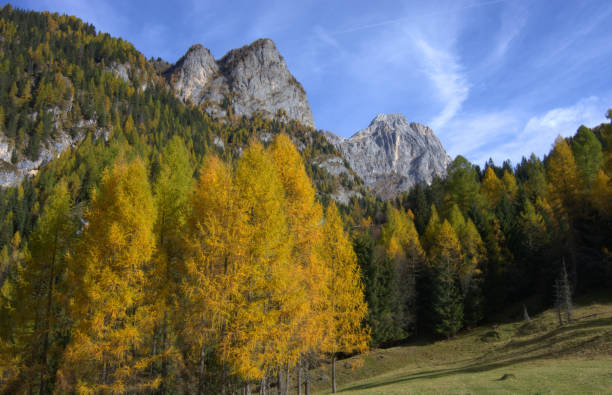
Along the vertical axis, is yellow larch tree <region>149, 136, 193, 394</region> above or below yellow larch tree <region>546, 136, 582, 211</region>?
below

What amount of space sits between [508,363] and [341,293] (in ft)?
34.8

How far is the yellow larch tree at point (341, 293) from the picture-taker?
16250mm

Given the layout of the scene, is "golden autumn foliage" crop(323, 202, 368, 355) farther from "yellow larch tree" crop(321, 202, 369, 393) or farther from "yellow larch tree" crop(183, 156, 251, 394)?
"yellow larch tree" crop(183, 156, 251, 394)

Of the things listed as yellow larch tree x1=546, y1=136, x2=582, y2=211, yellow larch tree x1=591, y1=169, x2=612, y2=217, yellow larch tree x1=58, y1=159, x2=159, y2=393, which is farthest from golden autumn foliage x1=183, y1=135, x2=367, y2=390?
yellow larch tree x1=591, y1=169, x2=612, y2=217

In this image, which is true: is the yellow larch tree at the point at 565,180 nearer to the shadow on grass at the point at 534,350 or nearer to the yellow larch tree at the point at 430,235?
the yellow larch tree at the point at 430,235

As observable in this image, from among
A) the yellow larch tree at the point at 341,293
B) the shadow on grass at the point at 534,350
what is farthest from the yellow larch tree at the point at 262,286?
the shadow on grass at the point at 534,350

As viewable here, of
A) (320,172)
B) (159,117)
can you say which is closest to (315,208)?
(159,117)

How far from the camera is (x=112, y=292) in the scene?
1072 cm

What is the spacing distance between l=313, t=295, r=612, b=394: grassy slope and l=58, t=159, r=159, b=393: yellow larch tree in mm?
10986

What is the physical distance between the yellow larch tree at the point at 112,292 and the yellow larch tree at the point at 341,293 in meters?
8.65

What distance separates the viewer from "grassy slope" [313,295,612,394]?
11328 mm

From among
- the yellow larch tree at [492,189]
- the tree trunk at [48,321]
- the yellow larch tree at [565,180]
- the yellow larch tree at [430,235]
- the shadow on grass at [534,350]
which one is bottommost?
the shadow on grass at [534,350]

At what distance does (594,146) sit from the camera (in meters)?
38.2

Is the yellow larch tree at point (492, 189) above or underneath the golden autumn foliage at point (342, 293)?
above
